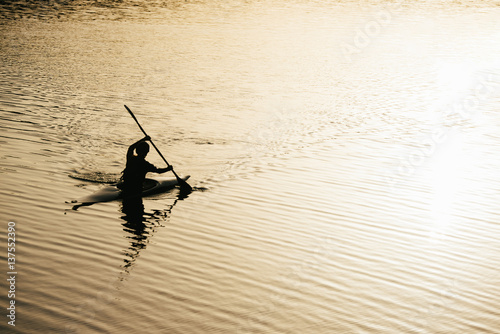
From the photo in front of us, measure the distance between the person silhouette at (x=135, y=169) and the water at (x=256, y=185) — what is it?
57 cm

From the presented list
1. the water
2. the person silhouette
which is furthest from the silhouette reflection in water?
the person silhouette

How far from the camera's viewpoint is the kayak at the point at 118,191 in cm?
1032

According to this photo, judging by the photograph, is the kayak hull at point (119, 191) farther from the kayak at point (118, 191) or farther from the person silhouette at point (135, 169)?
the person silhouette at point (135, 169)

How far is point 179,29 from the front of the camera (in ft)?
102

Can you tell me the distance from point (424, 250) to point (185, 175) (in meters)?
5.47

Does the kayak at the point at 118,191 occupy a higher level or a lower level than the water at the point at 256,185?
lower

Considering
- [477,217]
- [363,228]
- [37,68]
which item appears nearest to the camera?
[363,228]

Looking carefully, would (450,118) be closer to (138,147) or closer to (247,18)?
(138,147)

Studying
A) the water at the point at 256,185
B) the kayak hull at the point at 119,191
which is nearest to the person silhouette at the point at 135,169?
the kayak hull at the point at 119,191

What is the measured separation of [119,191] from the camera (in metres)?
10.8

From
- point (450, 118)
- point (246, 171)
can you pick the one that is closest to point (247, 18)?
point (450, 118)

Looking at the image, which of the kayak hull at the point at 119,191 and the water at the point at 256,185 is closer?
the water at the point at 256,185

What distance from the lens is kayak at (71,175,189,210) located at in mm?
10320

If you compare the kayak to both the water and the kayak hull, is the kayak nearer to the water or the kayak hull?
the kayak hull
